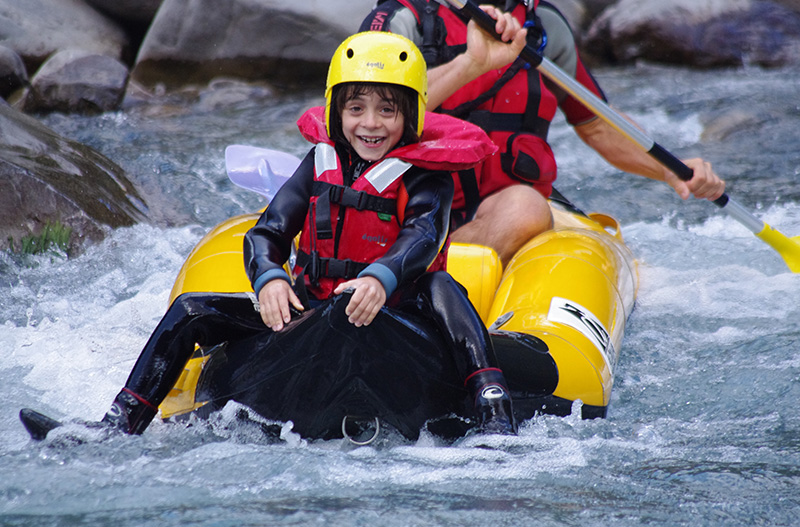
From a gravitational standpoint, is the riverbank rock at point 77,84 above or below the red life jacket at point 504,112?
above

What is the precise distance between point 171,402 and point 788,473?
1602mm

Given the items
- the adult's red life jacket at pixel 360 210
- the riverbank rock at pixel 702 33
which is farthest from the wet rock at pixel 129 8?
the adult's red life jacket at pixel 360 210

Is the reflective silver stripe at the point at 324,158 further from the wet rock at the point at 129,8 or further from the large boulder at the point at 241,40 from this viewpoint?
the wet rock at the point at 129,8

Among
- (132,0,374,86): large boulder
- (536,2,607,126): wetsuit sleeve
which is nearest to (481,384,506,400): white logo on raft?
(536,2,607,126): wetsuit sleeve

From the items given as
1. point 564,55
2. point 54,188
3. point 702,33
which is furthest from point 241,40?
point 564,55

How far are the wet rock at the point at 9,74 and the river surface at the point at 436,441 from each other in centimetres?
169

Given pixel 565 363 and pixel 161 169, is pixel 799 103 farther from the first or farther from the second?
pixel 565 363

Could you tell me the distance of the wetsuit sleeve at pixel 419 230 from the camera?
7.20ft

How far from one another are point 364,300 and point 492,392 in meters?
0.42

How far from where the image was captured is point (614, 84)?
8562 mm

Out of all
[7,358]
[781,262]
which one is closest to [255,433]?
[7,358]

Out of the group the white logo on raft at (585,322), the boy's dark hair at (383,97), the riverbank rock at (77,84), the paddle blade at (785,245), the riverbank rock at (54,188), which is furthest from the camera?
the riverbank rock at (77,84)

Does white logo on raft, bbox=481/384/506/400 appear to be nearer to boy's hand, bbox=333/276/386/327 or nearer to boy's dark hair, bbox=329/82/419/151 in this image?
boy's hand, bbox=333/276/386/327

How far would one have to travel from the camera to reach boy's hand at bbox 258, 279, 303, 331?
2152 millimetres
